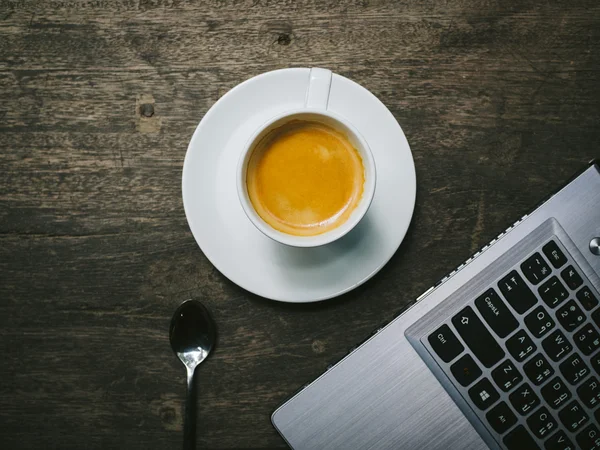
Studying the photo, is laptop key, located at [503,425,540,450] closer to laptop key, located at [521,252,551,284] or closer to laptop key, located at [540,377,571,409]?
laptop key, located at [540,377,571,409]

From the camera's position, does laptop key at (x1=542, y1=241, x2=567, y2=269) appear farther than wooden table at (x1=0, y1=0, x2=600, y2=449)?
No

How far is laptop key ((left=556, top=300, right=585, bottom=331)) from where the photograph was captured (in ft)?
2.33

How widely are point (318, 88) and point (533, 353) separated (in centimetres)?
51

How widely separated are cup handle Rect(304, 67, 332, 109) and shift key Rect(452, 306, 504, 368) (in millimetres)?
384

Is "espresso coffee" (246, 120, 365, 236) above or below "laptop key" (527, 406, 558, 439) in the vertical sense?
above

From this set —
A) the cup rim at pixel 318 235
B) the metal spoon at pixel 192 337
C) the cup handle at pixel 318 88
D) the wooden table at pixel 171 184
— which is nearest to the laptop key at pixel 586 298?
the wooden table at pixel 171 184

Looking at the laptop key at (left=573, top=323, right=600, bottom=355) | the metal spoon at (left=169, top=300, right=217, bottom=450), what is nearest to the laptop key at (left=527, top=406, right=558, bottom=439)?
the laptop key at (left=573, top=323, right=600, bottom=355)

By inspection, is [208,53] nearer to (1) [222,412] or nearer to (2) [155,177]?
(2) [155,177]

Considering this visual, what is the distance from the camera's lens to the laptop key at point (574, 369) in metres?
0.71

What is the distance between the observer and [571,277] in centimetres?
71

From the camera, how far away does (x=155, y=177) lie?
0.90 metres

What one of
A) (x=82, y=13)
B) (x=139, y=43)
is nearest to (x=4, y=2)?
(x=82, y=13)

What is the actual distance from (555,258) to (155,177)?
68 centimetres

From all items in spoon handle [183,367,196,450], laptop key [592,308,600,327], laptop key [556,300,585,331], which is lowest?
laptop key [592,308,600,327]
